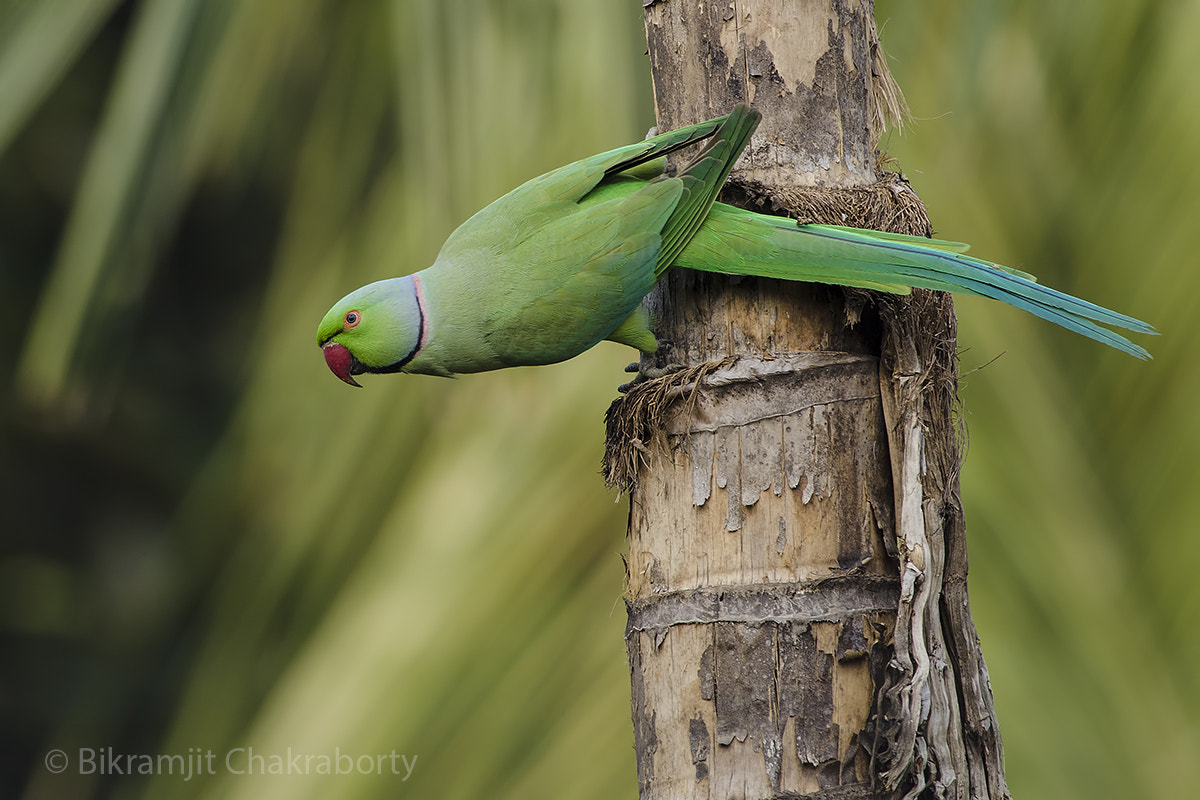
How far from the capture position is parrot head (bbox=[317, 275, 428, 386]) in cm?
298

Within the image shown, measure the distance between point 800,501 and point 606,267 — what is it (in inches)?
34.1

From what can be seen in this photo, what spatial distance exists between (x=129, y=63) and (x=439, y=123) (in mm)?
1423

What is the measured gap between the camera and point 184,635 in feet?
21.1

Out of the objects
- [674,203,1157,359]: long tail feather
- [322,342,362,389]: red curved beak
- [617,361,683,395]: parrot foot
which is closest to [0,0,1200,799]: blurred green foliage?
[322,342,362,389]: red curved beak

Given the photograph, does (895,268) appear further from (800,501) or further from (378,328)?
(378,328)

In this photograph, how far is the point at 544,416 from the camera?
4.03 meters

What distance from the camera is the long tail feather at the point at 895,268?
234 centimetres

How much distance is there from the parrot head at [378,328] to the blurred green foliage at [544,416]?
99 cm

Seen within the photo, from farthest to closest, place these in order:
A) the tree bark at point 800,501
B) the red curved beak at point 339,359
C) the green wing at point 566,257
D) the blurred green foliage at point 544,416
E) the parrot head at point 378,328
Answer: the blurred green foliage at point 544,416 < the red curved beak at point 339,359 < the parrot head at point 378,328 < the green wing at point 566,257 < the tree bark at point 800,501

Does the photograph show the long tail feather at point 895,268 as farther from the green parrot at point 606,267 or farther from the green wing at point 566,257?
the green wing at point 566,257

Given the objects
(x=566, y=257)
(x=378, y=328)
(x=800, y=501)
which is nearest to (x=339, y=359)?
(x=378, y=328)

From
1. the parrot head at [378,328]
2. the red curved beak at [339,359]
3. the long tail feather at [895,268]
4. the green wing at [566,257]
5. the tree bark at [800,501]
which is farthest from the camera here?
the red curved beak at [339,359]

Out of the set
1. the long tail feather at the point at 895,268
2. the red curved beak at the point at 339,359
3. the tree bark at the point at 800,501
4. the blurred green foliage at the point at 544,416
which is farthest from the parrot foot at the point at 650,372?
the blurred green foliage at the point at 544,416

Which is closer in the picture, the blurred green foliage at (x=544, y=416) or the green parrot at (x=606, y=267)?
the green parrot at (x=606, y=267)
